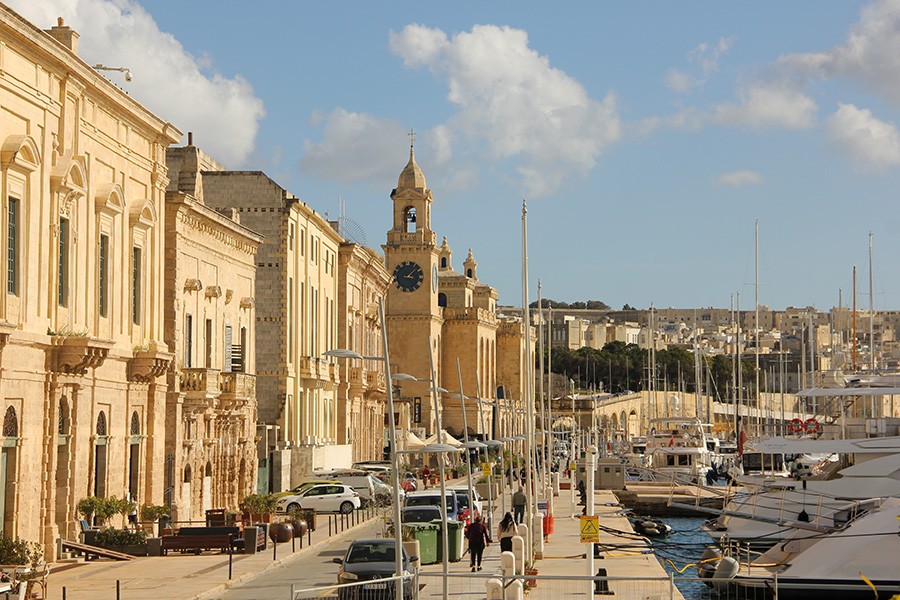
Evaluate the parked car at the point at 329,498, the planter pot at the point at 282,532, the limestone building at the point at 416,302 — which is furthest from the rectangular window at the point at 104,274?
the limestone building at the point at 416,302

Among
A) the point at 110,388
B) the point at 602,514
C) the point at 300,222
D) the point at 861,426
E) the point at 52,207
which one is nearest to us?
the point at 52,207

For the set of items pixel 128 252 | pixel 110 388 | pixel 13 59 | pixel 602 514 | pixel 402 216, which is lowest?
pixel 602 514

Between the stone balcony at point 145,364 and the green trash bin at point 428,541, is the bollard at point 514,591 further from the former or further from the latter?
the stone balcony at point 145,364

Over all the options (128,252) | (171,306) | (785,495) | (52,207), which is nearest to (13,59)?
(52,207)

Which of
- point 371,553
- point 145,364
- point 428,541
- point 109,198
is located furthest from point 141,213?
point 371,553

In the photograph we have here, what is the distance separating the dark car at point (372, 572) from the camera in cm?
2605

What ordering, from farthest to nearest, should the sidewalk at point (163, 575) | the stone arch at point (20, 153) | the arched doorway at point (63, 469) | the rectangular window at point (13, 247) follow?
the arched doorway at point (63, 469), the rectangular window at point (13, 247), the stone arch at point (20, 153), the sidewalk at point (163, 575)

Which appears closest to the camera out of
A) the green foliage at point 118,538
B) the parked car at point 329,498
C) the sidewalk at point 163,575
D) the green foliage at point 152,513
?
the sidewalk at point 163,575

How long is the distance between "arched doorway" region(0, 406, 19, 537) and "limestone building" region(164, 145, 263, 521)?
33.9 feet

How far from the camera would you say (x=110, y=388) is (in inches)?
1551

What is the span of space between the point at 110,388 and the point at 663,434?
195 ft

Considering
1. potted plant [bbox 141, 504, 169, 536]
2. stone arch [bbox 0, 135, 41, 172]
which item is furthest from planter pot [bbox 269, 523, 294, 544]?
stone arch [bbox 0, 135, 41, 172]

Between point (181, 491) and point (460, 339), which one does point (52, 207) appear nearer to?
point (181, 491)

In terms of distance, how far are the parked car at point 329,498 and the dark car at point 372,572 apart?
25496mm
